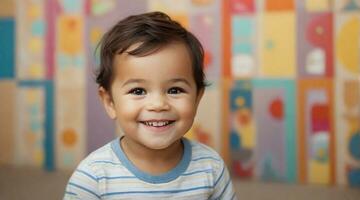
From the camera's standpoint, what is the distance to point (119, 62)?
85 centimetres

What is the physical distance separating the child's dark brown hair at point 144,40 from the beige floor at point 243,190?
23.5 inches

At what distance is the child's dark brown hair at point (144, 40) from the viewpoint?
32.8 inches

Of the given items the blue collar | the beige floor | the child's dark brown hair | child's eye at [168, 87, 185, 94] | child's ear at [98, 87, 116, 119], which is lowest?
the beige floor

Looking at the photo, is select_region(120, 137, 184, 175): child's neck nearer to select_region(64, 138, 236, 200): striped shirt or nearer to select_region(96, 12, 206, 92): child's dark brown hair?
select_region(64, 138, 236, 200): striped shirt

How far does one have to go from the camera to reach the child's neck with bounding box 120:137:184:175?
0.90m

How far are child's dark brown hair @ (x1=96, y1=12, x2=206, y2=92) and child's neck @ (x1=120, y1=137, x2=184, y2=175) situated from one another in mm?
124

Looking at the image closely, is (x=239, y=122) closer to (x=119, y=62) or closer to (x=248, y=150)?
(x=248, y=150)

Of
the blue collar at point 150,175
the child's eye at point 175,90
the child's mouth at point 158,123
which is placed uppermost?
the child's eye at point 175,90

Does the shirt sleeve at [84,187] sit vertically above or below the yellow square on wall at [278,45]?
below

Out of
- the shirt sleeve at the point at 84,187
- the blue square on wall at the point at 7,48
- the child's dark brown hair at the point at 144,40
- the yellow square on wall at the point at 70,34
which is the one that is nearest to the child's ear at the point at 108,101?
the child's dark brown hair at the point at 144,40

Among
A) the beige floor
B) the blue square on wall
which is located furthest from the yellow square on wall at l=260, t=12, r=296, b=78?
the blue square on wall

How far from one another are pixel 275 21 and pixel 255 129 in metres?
0.33

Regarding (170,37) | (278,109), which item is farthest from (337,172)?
(170,37)

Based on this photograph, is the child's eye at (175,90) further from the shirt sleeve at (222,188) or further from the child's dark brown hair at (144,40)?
the shirt sleeve at (222,188)
